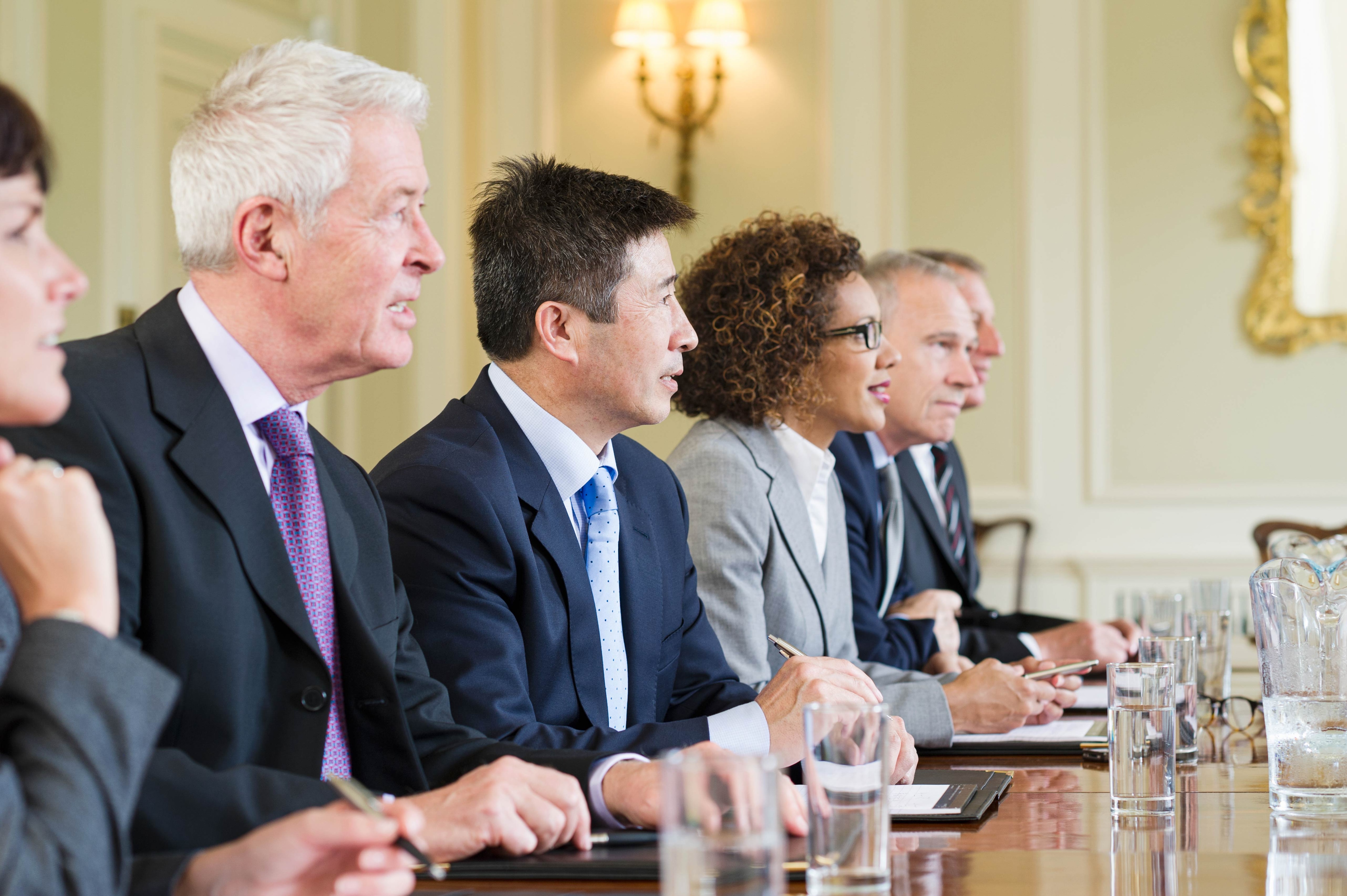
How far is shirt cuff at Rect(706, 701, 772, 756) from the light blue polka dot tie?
0.70ft

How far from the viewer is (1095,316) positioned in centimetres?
498

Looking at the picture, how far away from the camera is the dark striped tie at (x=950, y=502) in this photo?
3516 mm

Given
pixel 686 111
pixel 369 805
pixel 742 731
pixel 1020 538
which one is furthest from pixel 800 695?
pixel 686 111

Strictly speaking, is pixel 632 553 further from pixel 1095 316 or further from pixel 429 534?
pixel 1095 316

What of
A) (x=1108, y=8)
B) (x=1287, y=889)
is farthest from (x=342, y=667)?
(x=1108, y=8)

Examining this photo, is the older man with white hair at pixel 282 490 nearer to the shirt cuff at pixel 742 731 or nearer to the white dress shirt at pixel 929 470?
the shirt cuff at pixel 742 731

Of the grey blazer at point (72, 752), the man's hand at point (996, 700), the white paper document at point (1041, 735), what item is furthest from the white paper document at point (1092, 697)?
the grey blazer at point (72, 752)

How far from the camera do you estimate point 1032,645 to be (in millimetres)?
2764

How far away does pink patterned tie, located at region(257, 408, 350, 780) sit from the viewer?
133cm

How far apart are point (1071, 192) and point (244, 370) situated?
4223 mm

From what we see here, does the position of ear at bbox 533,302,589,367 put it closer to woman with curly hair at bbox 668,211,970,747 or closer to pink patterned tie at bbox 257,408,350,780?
woman with curly hair at bbox 668,211,970,747

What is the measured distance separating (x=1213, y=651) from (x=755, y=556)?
733 mm

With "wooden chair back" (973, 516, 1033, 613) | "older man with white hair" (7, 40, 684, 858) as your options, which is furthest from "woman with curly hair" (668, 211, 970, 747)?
"wooden chair back" (973, 516, 1033, 613)

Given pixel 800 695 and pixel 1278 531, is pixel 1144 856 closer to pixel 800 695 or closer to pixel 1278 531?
pixel 800 695
